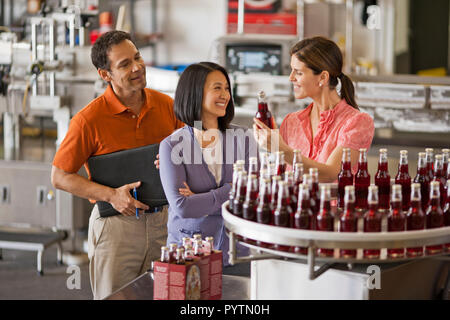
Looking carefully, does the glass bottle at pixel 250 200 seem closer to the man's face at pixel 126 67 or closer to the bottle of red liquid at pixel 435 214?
the bottle of red liquid at pixel 435 214

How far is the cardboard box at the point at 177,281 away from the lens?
219 centimetres

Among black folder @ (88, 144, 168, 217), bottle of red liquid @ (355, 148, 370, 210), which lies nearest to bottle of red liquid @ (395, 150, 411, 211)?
bottle of red liquid @ (355, 148, 370, 210)

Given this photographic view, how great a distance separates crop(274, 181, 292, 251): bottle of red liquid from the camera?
6.91 feet

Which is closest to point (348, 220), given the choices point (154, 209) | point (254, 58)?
point (154, 209)

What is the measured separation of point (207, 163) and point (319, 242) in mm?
783

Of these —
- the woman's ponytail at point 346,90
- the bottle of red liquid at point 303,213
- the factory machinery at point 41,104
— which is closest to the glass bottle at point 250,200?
the bottle of red liquid at point 303,213

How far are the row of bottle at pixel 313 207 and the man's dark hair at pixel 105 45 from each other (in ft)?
3.28

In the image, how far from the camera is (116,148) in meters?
2.95

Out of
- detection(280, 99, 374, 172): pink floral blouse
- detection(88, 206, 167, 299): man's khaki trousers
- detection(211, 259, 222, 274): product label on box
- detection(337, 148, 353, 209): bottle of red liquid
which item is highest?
detection(280, 99, 374, 172): pink floral blouse

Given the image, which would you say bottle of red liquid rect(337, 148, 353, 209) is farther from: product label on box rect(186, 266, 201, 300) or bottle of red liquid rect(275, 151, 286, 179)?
product label on box rect(186, 266, 201, 300)

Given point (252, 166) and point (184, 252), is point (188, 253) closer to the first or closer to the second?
point (184, 252)

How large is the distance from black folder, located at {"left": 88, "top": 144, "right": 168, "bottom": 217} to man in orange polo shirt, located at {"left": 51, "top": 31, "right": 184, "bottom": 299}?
A: 0.04m
